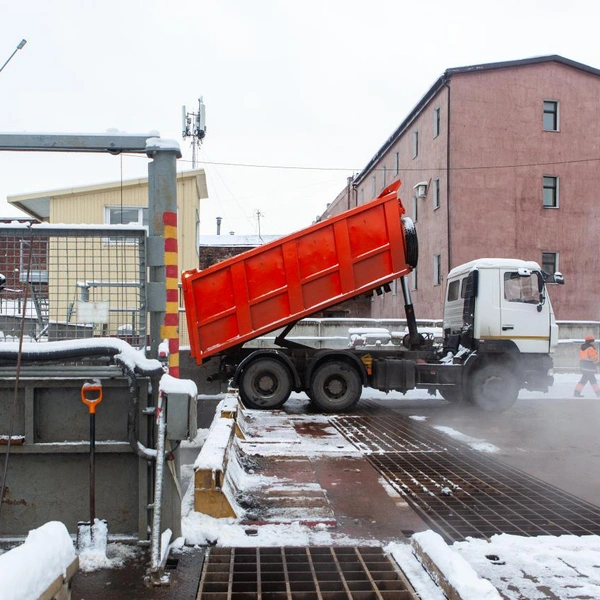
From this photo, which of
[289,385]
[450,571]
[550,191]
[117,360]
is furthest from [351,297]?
[550,191]

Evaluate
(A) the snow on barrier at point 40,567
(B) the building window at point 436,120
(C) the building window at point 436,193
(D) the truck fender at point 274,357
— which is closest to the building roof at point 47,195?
(D) the truck fender at point 274,357

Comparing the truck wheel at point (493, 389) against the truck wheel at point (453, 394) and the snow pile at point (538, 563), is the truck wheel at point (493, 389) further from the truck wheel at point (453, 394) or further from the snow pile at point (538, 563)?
the snow pile at point (538, 563)

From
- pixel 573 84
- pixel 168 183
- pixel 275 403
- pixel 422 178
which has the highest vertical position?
pixel 573 84

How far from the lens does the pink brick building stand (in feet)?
80.3

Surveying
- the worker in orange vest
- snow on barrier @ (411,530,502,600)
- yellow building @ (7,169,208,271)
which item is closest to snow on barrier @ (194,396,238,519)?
snow on barrier @ (411,530,502,600)

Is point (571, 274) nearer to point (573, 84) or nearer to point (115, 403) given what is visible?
point (573, 84)

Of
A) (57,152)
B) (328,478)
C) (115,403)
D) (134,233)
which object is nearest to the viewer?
(115,403)

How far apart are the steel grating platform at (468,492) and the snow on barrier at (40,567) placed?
3.06 metres

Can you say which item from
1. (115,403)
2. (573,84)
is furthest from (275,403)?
(573,84)

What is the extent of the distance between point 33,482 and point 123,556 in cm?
83

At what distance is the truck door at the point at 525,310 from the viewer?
1173 cm

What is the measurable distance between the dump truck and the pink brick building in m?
12.7

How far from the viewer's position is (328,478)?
21.1 feet

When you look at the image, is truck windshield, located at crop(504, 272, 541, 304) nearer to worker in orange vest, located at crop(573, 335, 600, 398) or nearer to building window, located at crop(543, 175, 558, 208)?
worker in orange vest, located at crop(573, 335, 600, 398)
